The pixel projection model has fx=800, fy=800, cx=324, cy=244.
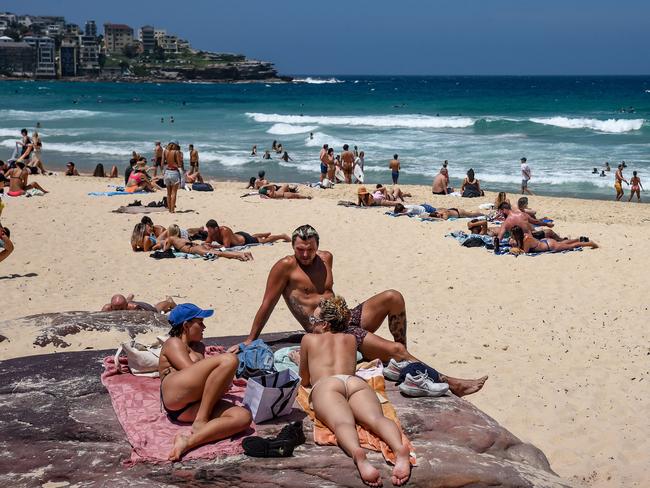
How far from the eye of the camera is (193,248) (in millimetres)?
12555

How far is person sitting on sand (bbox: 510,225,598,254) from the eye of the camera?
12633 millimetres

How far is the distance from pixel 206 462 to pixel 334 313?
4.16 feet

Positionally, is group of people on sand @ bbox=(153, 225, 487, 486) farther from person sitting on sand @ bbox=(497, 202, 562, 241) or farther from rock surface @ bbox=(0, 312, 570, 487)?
person sitting on sand @ bbox=(497, 202, 562, 241)

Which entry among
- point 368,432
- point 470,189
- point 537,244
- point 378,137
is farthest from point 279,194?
point 378,137

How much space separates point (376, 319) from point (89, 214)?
11.2m

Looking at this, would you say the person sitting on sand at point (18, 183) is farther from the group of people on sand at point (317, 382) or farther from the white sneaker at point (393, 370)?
the white sneaker at point (393, 370)

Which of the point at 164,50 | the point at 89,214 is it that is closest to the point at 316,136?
the point at 89,214

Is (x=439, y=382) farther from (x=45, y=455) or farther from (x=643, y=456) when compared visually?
(x=45, y=455)

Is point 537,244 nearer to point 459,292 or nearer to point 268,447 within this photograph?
point 459,292

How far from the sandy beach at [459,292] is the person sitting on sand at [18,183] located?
69cm

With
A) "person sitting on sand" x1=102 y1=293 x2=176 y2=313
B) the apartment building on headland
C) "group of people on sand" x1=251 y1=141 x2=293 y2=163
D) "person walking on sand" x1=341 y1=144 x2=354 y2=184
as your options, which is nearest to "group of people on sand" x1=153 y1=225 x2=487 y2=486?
"person sitting on sand" x1=102 y1=293 x2=176 y2=313

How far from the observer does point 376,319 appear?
6.29 meters

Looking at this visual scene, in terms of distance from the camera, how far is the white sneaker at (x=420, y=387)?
534 cm

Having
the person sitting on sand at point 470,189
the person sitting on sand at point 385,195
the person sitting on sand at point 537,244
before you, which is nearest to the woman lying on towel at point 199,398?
the person sitting on sand at point 537,244
